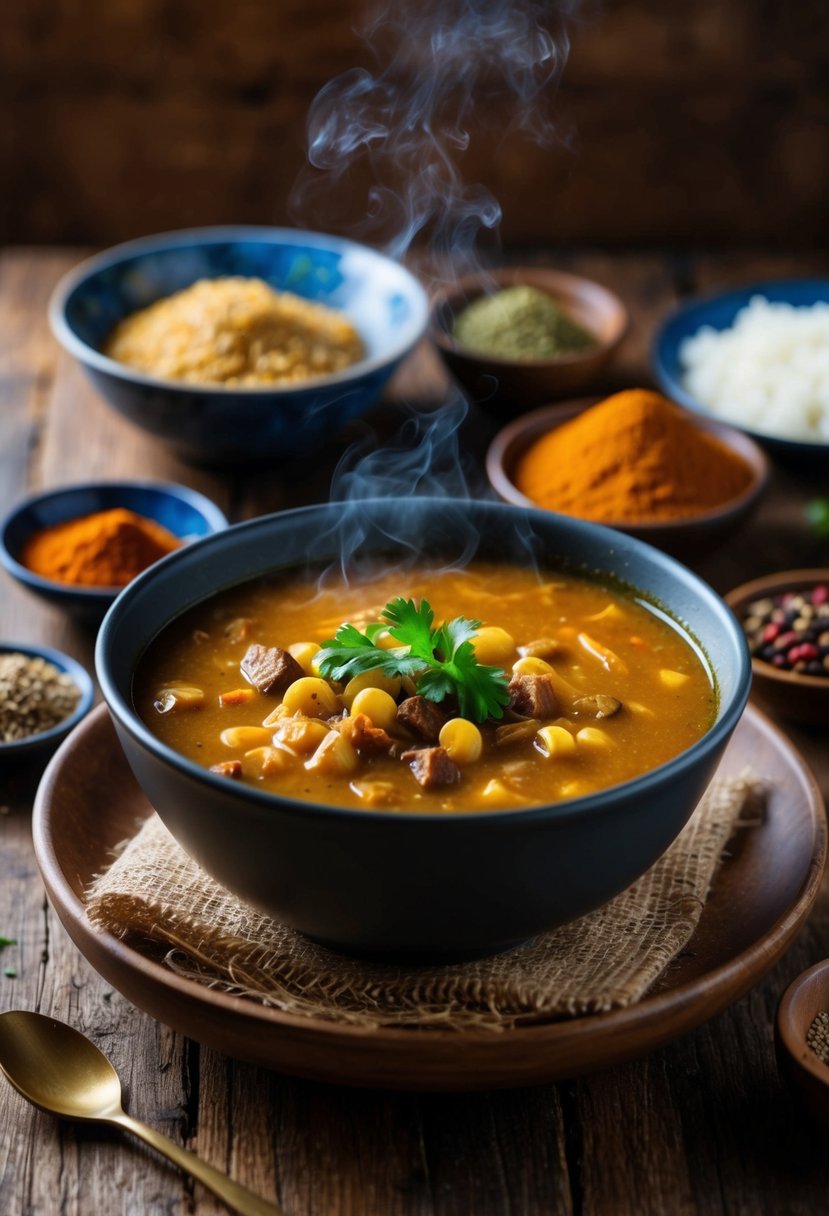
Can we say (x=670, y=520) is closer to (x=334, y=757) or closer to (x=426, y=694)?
(x=426, y=694)

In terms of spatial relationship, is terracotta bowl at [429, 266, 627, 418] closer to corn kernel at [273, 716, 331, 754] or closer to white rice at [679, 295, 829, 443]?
white rice at [679, 295, 829, 443]

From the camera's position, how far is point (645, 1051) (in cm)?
223

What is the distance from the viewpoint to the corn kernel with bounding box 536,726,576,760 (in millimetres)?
2396

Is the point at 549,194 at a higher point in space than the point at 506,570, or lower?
lower

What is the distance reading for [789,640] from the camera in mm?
3467

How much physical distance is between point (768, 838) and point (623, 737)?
1.60 ft

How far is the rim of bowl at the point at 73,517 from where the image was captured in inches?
141

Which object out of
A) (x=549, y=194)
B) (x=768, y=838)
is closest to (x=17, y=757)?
(x=768, y=838)

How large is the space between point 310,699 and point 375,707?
0.40 feet

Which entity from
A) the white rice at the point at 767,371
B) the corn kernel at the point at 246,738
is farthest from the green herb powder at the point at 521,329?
the corn kernel at the point at 246,738

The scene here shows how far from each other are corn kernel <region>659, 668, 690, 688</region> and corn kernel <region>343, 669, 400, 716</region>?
1.64 feet

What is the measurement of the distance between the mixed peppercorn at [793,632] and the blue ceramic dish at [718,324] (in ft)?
2.50

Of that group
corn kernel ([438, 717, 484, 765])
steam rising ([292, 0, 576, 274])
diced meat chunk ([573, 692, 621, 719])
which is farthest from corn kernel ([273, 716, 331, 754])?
steam rising ([292, 0, 576, 274])

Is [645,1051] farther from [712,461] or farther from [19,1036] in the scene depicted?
[712,461]
